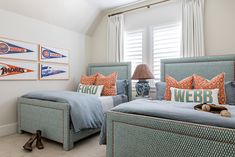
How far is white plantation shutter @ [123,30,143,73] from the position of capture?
364 centimetres

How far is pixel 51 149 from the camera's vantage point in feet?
7.02

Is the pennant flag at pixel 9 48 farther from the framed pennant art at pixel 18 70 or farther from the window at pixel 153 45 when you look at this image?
the window at pixel 153 45

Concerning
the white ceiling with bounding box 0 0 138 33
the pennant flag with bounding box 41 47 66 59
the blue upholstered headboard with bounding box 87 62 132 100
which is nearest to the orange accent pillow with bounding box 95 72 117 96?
the blue upholstered headboard with bounding box 87 62 132 100

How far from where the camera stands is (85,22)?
398 centimetres

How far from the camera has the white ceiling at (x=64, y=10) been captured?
282 centimetres

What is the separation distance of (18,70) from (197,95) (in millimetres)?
2940

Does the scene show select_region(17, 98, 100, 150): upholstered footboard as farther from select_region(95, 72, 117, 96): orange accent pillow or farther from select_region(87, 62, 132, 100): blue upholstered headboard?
select_region(87, 62, 132, 100): blue upholstered headboard

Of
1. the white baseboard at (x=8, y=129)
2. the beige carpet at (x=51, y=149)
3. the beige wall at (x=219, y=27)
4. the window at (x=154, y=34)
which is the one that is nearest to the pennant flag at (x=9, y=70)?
the white baseboard at (x=8, y=129)

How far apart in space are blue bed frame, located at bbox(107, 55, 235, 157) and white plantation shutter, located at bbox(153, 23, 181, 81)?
2.09 metres

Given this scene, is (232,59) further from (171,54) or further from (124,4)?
(124,4)

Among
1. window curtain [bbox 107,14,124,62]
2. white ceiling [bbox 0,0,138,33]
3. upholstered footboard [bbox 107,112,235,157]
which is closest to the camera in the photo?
upholstered footboard [bbox 107,112,235,157]

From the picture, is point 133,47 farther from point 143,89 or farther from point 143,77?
point 143,89

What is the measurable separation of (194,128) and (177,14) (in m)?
2.67

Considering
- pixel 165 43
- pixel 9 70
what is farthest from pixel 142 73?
pixel 9 70
